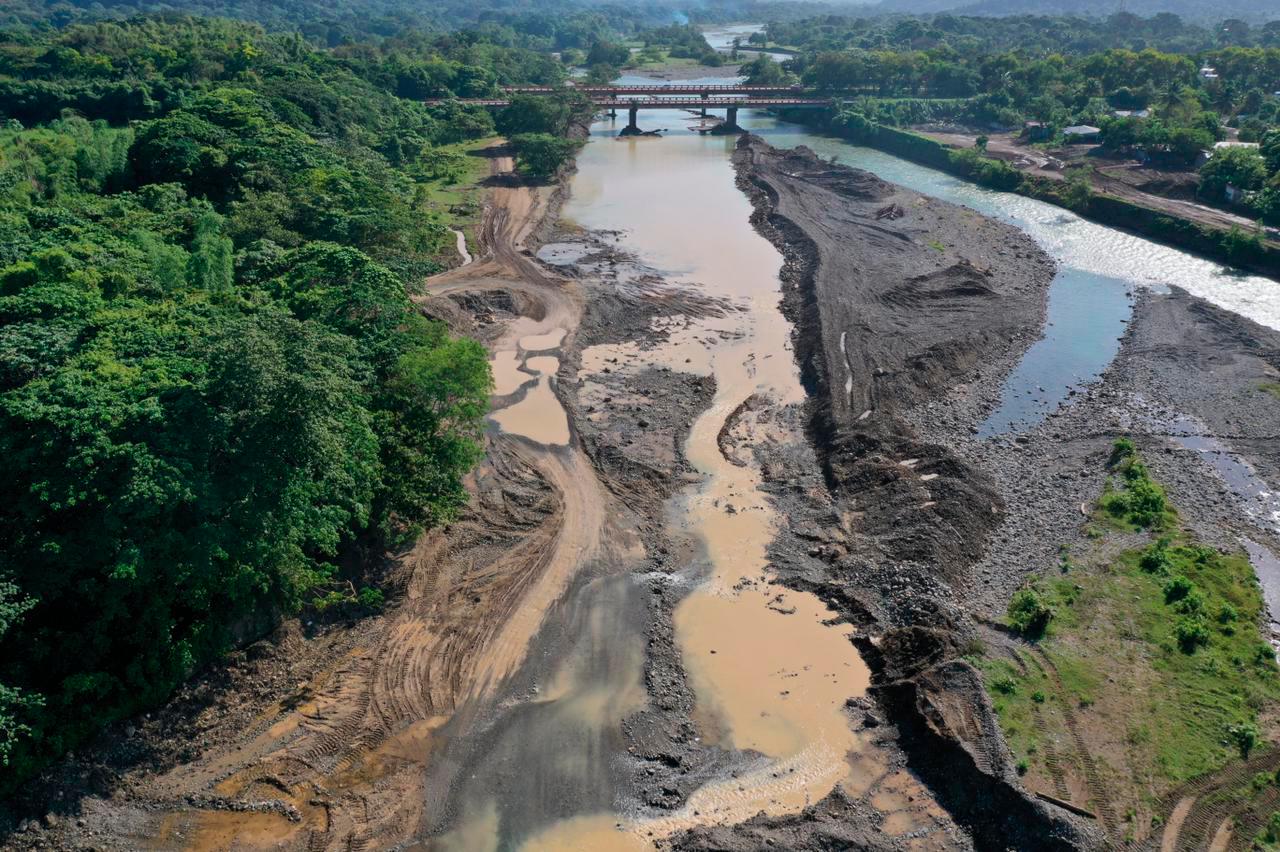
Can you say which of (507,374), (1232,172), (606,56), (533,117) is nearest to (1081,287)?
(1232,172)

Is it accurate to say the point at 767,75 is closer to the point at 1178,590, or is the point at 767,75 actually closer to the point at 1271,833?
the point at 1178,590

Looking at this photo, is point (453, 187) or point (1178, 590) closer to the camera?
Result: point (1178, 590)

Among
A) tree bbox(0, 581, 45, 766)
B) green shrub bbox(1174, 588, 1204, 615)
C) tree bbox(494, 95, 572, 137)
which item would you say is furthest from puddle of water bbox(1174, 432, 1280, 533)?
tree bbox(494, 95, 572, 137)

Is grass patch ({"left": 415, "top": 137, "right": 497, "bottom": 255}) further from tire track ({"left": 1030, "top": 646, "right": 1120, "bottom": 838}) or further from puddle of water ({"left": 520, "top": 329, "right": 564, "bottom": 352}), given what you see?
tire track ({"left": 1030, "top": 646, "right": 1120, "bottom": 838})

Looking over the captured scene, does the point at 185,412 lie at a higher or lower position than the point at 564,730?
higher

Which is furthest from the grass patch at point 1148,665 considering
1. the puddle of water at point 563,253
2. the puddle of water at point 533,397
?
the puddle of water at point 563,253

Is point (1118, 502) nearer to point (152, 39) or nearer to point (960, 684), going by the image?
point (960, 684)

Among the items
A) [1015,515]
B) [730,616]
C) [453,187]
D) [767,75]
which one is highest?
[767,75]
